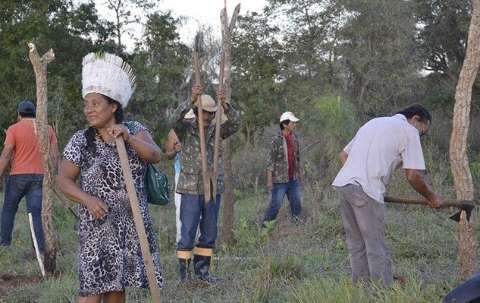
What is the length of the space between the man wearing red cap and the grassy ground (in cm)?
62

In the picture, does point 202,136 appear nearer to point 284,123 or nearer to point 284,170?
point 284,170

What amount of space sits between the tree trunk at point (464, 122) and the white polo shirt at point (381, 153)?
373mm

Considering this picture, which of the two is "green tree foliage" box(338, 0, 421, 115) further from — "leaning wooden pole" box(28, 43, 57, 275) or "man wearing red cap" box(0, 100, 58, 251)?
"leaning wooden pole" box(28, 43, 57, 275)

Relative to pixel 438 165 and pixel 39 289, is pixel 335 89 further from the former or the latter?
pixel 39 289

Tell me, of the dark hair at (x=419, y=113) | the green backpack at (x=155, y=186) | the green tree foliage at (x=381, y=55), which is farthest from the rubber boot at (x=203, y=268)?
the green tree foliage at (x=381, y=55)

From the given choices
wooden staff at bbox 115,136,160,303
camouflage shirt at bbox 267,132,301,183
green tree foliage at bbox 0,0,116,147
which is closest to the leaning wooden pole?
wooden staff at bbox 115,136,160,303

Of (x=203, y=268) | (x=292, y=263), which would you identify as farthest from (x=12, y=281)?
(x=292, y=263)

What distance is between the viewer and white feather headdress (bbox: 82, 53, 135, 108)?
156 inches

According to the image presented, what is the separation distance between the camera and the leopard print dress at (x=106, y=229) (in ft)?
13.1

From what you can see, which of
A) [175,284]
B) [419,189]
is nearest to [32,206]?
[175,284]

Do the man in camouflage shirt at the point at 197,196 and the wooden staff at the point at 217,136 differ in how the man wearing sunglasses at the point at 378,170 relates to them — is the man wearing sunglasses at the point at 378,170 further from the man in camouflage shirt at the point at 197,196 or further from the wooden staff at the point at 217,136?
the man in camouflage shirt at the point at 197,196

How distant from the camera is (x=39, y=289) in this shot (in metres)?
6.32

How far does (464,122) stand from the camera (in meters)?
5.16

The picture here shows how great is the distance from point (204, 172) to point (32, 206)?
2.94 metres
